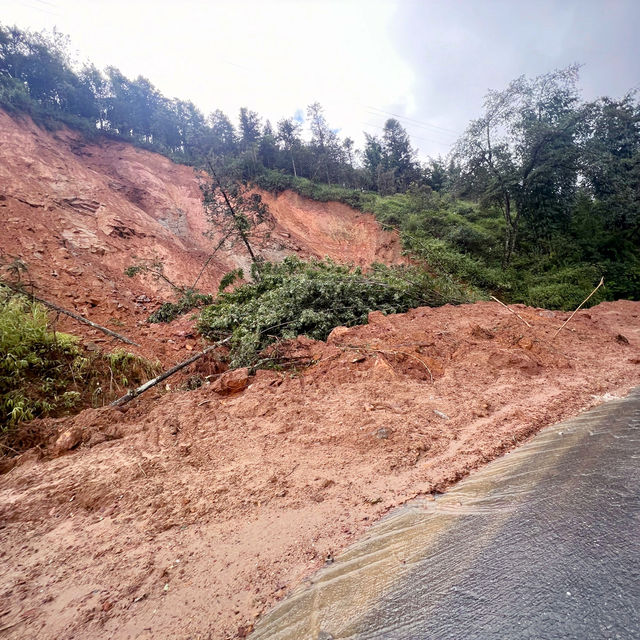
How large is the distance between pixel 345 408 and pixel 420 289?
5492mm

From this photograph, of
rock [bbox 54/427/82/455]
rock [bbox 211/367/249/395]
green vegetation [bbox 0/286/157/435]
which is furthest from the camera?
rock [bbox 211/367/249/395]

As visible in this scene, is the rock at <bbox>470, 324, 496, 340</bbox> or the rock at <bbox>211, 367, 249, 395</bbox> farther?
the rock at <bbox>470, 324, 496, 340</bbox>

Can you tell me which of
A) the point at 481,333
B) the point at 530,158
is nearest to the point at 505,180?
the point at 530,158

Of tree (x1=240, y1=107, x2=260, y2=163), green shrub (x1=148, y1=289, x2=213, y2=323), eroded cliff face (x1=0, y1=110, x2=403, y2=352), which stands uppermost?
tree (x1=240, y1=107, x2=260, y2=163)

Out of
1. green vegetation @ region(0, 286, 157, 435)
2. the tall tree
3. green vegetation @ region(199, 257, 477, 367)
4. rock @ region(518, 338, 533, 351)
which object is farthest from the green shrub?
the tall tree

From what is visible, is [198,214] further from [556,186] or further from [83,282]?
[556,186]

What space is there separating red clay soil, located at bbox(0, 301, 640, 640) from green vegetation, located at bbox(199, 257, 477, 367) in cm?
134

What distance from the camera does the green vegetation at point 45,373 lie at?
138 inches

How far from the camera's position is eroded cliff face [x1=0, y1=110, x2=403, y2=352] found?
9.86 meters

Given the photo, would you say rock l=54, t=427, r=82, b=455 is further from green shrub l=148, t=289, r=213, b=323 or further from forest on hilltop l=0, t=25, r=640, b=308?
forest on hilltop l=0, t=25, r=640, b=308

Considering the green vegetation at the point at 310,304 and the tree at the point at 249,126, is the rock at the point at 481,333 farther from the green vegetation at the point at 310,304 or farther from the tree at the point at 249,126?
the tree at the point at 249,126

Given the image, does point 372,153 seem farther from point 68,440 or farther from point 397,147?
point 68,440

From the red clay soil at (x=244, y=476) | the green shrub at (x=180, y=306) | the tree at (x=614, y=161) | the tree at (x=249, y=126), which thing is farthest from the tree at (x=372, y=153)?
the red clay soil at (x=244, y=476)

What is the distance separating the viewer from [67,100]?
19.3 m
